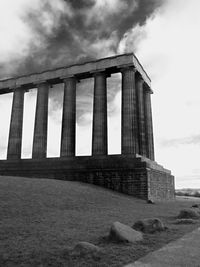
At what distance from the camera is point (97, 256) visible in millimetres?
8070

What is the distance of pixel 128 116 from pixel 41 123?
47.2ft

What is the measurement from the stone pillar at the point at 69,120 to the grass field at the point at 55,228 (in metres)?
17.1

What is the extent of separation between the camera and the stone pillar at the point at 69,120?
39.7m

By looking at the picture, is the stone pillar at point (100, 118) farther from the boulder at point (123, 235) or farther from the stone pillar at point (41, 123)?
the boulder at point (123, 235)

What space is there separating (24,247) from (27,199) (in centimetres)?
848

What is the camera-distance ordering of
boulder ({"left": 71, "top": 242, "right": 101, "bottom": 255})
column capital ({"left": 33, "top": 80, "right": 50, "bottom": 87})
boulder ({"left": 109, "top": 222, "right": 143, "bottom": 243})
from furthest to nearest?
column capital ({"left": 33, "top": 80, "right": 50, "bottom": 87}) → boulder ({"left": 109, "top": 222, "right": 143, "bottom": 243}) → boulder ({"left": 71, "top": 242, "right": 101, "bottom": 255})

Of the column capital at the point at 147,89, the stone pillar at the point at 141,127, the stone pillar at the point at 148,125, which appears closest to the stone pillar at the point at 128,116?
the stone pillar at the point at 141,127

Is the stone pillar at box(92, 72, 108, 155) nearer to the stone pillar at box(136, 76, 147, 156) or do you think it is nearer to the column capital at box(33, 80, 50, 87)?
the stone pillar at box(136, 76, 147, 156)

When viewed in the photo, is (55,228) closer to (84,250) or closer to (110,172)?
(84,250)

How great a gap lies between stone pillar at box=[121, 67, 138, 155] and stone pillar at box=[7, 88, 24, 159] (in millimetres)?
17909

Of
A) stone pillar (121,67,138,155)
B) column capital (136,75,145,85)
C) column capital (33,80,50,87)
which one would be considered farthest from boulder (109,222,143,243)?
column capital (33,80,50,87)

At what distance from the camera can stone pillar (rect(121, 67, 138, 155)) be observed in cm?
3619

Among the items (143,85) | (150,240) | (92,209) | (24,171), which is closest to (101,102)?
(143,85)

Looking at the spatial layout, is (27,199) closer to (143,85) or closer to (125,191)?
(125,191)
